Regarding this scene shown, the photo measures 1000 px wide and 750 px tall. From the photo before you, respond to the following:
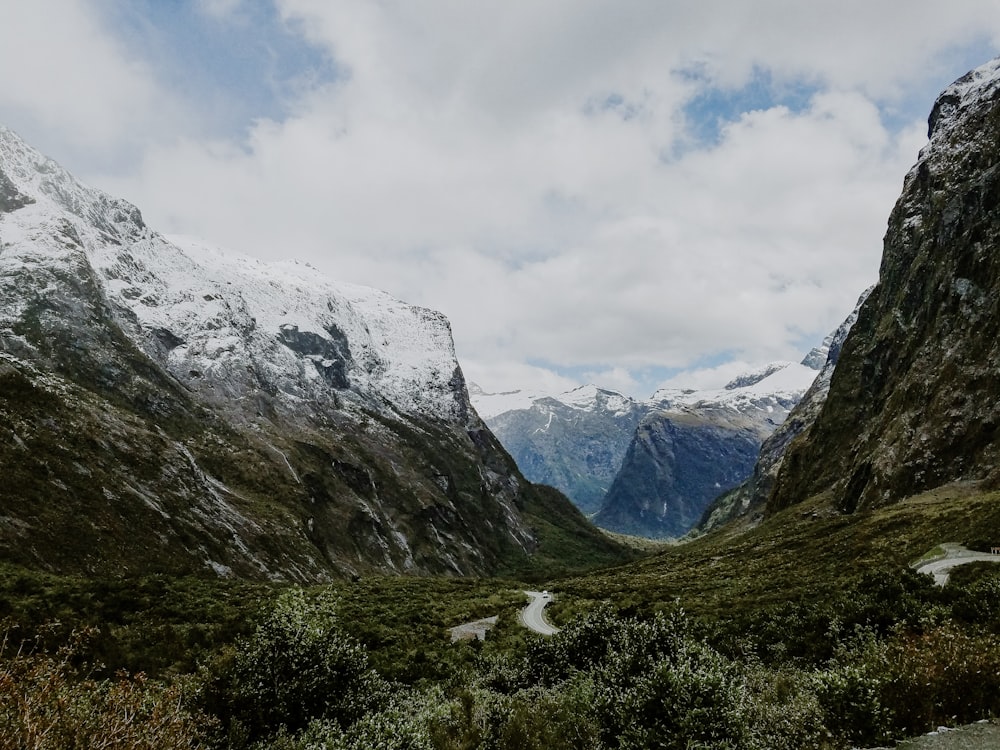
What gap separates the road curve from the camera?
55.0 metres

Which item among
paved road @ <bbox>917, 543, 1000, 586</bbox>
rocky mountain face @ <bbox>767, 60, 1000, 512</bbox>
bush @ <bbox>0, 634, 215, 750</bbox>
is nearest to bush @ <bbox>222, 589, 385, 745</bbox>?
bush @ <bbox>0, 634, 215, 750</bbox>

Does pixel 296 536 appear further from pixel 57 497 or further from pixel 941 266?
pixel 941 266

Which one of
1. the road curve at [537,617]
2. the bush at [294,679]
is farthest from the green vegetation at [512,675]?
the road curve at [537,617]

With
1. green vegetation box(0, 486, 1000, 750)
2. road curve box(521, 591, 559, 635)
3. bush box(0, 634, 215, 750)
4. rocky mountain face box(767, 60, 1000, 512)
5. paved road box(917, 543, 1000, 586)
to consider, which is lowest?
road curve box(521, 591, 559, 635)

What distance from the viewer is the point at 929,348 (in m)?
117

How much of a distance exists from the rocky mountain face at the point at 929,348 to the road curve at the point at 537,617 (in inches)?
2733

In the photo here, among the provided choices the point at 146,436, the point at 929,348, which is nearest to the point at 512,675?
the point at 146,436

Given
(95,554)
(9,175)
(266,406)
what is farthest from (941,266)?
(9,175)

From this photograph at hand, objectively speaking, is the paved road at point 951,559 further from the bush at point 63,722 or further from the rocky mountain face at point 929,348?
the bush at point 63,722

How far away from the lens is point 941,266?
417 feet

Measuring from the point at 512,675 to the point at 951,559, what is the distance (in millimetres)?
41834

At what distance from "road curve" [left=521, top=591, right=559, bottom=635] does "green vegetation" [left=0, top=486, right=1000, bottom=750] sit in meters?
7.03

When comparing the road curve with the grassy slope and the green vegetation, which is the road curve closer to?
the grassy slope

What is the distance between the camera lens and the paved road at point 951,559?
41.8m
